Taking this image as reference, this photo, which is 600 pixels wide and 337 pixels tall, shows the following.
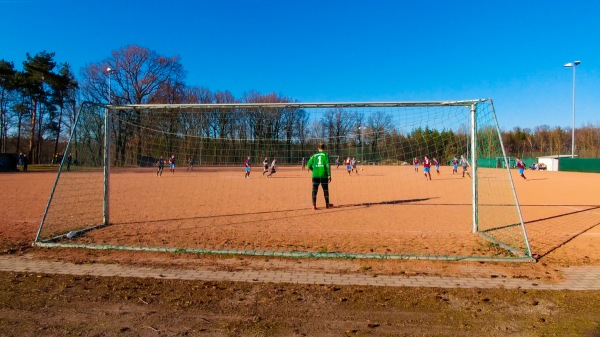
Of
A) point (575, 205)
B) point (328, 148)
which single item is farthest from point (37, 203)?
point (575, 205)

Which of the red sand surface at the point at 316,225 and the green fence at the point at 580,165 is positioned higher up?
the green fence at the point at 580,165

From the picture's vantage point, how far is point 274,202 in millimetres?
11945

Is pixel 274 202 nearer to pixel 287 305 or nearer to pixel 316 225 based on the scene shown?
pixel 316 225

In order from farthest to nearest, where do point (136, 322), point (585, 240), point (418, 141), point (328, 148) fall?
point (328, 148), point (418, 141), point (585, 240), point (136, 322)

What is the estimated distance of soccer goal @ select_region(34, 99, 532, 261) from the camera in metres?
6.23

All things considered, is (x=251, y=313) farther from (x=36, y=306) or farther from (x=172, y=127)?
(x=172, y=127)

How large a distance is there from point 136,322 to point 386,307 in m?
2.37

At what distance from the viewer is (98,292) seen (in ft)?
13.3

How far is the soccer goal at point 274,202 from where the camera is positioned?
245 inches

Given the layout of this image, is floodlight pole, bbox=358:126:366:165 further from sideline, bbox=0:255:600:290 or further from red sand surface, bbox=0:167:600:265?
sideline, bbox=0:255:600:290

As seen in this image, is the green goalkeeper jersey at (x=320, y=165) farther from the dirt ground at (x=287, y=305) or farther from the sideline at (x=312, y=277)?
the sideline at (x=312, y=277)

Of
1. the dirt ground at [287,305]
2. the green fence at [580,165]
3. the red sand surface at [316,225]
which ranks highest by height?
the green fence at [580,165]

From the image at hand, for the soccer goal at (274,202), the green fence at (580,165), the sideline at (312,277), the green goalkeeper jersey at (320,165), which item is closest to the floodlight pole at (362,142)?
the soccer goal at (274,202)

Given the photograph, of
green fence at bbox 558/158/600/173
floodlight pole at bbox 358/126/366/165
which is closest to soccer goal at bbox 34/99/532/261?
floodlight pole at bbox 358/126/366/165
